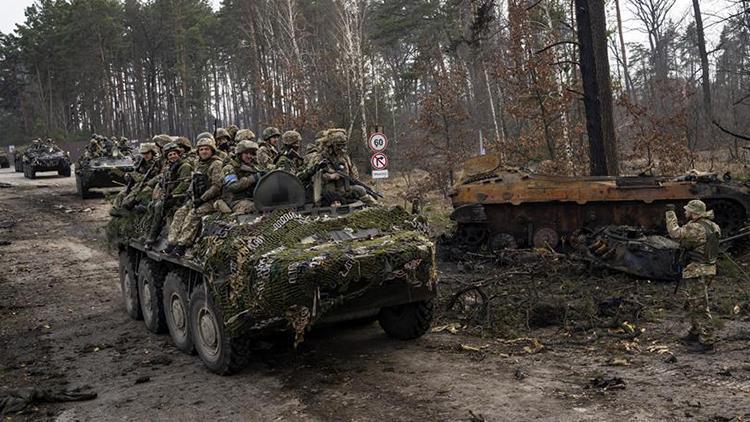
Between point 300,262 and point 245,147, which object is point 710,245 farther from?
point 245,147

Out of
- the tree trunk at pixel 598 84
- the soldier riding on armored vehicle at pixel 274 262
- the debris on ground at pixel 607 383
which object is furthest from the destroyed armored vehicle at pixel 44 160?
the debris on ground at pixel 607 383

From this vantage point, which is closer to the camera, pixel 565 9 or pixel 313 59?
pixel 565 9

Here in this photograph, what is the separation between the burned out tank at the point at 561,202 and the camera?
490 inches

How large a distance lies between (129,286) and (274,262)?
4.59 metres

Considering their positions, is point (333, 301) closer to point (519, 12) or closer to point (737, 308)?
point (737, 308)

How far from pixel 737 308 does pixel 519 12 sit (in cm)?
1198

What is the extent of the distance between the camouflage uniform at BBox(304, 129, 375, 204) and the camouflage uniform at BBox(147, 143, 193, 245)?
156 centimetres

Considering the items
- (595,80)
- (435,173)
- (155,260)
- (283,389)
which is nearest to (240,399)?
(283,389)

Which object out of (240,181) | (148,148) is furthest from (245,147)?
(148,148)

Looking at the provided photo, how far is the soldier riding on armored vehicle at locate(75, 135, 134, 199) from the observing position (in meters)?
21.9

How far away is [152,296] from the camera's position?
893 centimetres

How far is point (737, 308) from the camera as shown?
28.2 ft

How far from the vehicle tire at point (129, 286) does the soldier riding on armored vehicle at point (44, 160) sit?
70.5 ft

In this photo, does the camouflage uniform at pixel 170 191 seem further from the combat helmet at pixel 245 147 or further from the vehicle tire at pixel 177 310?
the combat helmet at pixel 245 147
